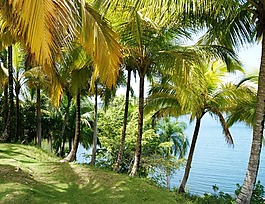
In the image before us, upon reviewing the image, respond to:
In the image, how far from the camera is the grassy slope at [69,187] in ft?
20.0

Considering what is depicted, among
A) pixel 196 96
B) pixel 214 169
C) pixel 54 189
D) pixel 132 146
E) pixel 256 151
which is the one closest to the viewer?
pixel 256 151

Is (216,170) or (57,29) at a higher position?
(57,29)

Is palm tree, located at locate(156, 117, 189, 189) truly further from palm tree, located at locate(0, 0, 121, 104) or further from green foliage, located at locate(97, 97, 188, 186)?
palm tree, located at locate(0, 0, 121, 104)

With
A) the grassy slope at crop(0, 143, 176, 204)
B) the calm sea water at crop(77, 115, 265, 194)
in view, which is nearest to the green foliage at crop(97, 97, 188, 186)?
the calm sea water at crop(77, 115, 265, 194)

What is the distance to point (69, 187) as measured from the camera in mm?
6965

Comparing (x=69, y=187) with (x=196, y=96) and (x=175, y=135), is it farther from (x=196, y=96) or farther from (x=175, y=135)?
(x=175, y=135)

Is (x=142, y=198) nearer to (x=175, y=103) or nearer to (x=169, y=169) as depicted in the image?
(x=175, y=103)

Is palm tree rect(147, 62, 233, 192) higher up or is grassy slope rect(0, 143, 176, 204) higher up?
palm tree rect(147, 62, 233, 192)

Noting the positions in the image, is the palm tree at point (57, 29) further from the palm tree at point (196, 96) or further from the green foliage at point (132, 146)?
the green foliage at point (132, 146)

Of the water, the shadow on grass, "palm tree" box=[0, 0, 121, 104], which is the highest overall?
"palm tree" box=[0, 0, 121, 104]

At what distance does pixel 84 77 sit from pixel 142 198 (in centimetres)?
580

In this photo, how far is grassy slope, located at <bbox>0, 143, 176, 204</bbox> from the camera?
6095mm

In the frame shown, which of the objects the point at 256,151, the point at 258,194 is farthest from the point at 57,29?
the point at 258,194

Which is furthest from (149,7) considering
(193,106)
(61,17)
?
(193,106)
